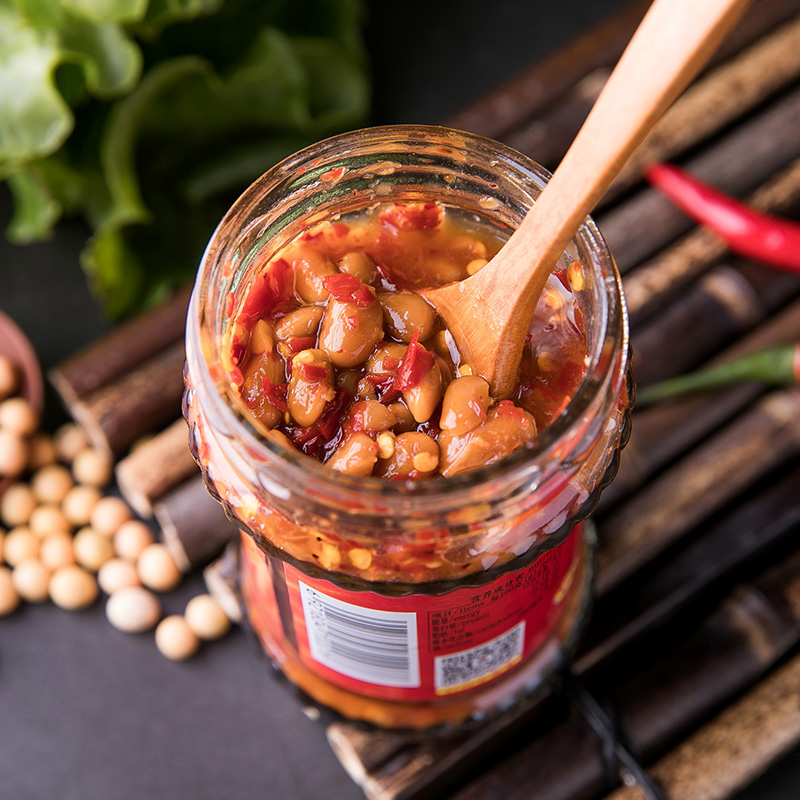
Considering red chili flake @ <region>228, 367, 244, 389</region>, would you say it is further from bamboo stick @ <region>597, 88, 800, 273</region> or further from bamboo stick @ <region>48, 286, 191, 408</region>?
bamboo stick @ <region>597, 88, 800, 273</region>

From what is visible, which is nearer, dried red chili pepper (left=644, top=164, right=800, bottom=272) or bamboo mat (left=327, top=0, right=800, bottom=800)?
bamboo mat (left=327, top=0, right=800, bottom=800)

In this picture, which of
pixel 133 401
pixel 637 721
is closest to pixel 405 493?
pixel 637 721

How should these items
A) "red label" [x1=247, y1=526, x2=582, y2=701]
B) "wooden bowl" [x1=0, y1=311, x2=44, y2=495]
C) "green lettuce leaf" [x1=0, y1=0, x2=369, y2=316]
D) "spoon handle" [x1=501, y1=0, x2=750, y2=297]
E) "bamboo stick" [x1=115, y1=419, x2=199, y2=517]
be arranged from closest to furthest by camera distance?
"spoon handle" [x1=501, y1=0, x2=750, y2=297], "red label" [x1=247, y1=526, x2=582, y2=701], "bamboo stick" [x1=115, y1=419, x2=199, y2=517], "green lettuce leaf" [x1=0, y1=0, x2=369, y2=316], "wooden bowl" [x1=0, y1=311, x2=44, y2=495]

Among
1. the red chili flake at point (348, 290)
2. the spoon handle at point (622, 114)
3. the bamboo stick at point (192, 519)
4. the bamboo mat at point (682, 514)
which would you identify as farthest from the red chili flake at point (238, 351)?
the bamboo mat at point (682, 514)

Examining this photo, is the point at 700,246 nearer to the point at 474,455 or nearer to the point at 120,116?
the point at 474,455

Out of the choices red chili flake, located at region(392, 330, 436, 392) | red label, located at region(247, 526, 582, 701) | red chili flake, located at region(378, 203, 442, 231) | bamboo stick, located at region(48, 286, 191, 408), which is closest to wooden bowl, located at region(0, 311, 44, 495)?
bamboo stick, located at region(48, 286, 191, 408)

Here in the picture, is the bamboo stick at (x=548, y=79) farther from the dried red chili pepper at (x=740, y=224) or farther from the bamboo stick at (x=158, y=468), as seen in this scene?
the bamboo stick at (x=158, y=468)

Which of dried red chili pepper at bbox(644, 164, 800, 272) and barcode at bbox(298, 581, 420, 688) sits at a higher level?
dried red chili pepper at bbox(644, 164, 800, 272)
